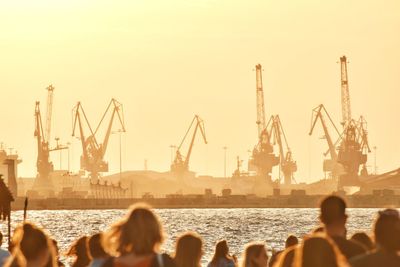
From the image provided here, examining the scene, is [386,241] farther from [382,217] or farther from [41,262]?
[41,262]

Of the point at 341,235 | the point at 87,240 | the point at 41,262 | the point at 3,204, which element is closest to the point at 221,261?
the point at 87,240

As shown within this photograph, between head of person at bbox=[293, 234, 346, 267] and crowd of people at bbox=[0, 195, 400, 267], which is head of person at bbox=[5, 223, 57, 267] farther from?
head of person at bbox=[293, 234, 346, 267]

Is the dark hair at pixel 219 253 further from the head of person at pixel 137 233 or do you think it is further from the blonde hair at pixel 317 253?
the blonde hair at pixel 317 253

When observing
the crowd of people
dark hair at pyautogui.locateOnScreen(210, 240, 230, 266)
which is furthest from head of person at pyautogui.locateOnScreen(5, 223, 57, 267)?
dark hair at pyautogui.locateOnScreen(210, 240, 230, 266)

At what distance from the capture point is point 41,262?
11.8 m

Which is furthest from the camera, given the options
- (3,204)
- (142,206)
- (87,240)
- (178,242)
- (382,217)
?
(3,204)

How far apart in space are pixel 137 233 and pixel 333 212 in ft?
7.34

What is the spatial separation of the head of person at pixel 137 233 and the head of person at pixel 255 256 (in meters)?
3.50

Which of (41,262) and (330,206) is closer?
(41,262)

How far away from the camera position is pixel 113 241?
11352mm

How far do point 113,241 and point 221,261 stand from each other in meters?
6.84

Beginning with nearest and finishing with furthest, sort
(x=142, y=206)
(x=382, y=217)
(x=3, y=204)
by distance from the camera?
(x=142, y=206), (x=382, y=217), (x=3, y=204)

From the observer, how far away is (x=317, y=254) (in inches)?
423

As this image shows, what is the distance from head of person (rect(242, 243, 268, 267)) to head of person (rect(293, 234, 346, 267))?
3.75 m
